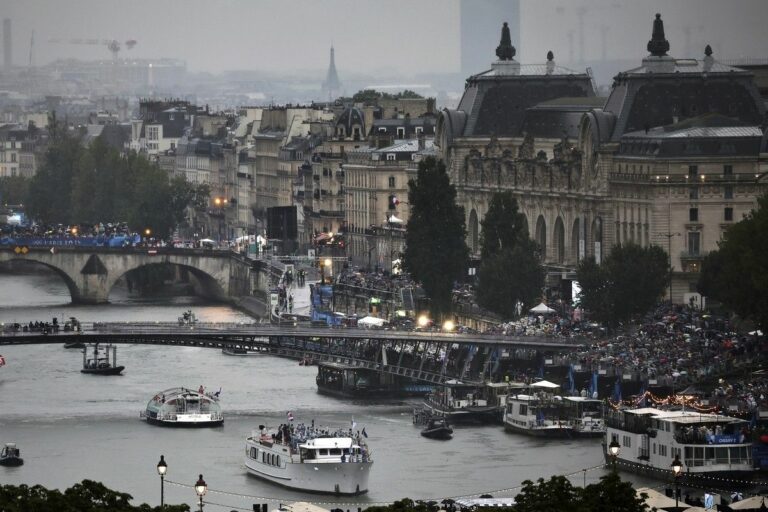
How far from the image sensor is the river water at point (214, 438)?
281ft

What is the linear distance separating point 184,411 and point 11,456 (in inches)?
418

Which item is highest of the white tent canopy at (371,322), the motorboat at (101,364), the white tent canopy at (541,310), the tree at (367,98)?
the tree at (367,98)

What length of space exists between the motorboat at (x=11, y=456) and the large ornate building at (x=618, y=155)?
28.5 metres

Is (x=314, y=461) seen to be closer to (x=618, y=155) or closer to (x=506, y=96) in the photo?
(x=618, y=155)

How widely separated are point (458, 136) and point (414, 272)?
892 inches

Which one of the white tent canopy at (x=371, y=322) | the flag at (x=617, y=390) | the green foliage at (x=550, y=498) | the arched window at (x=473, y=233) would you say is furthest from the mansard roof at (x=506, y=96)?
the green foliage at (x=550, y=498)

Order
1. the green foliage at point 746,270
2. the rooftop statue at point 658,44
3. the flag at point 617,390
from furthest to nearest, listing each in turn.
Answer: the rooftop statue at point 658,44
the flag at point 617,390
the green foliage at point 746,270

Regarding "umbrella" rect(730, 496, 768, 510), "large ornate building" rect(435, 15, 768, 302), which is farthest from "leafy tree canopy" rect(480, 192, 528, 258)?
"umbrella" rect(730, 496, 768, 510)

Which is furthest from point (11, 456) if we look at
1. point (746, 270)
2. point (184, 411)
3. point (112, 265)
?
point (112, 265)

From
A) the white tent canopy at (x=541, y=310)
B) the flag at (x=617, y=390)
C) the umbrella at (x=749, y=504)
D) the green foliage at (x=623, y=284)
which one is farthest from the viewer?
the white tent canopy at (x=541, y=310)

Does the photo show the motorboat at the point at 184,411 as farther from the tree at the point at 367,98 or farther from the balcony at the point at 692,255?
the tree at the point at 367,98

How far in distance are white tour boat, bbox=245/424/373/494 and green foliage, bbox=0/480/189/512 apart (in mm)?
21762

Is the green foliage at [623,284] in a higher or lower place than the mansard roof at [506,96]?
lower

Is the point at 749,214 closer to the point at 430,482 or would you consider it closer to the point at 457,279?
the point at 457,279
